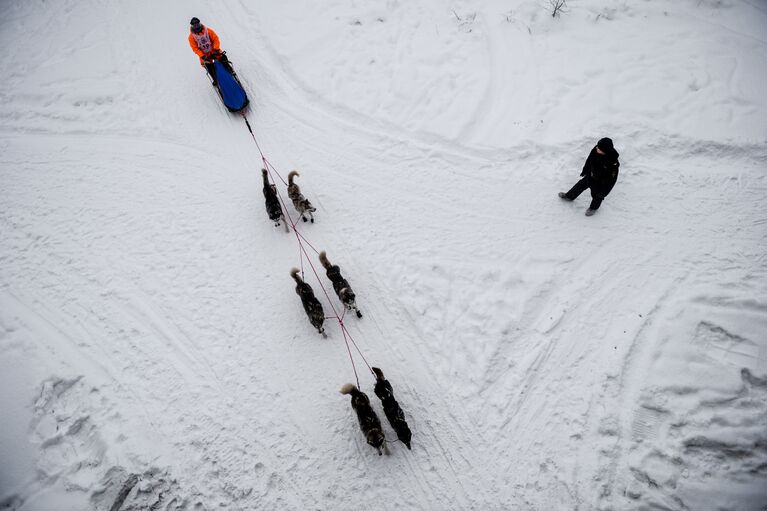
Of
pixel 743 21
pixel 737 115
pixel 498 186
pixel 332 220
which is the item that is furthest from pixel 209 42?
pixel 743 21

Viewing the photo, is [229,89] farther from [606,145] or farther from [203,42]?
[606,145]

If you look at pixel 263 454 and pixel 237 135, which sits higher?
pixel 237 135

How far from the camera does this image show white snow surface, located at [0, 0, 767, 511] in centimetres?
470

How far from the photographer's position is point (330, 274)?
583 cm

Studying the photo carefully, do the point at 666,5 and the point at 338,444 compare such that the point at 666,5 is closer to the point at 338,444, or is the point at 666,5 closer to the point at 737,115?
the point at 737,115

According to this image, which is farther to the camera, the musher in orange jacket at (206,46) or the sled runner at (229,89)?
the sled runner at (229,89)

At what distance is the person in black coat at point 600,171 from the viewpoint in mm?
5766

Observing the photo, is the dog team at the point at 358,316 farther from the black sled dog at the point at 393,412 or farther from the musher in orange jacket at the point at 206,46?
the musher in orange jacket at the point at 206,46

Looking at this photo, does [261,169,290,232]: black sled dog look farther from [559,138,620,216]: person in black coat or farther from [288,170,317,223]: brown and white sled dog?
[559,138,620,216]: person in black coat

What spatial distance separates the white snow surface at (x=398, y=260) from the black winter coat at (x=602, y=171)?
79 cm

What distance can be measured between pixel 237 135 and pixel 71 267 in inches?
166

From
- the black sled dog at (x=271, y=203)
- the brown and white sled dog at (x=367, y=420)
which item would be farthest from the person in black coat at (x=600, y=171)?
the black sled dog at (x=271, y=203)

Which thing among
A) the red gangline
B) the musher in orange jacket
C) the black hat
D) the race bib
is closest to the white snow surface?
the red gangline

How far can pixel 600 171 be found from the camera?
593cm
